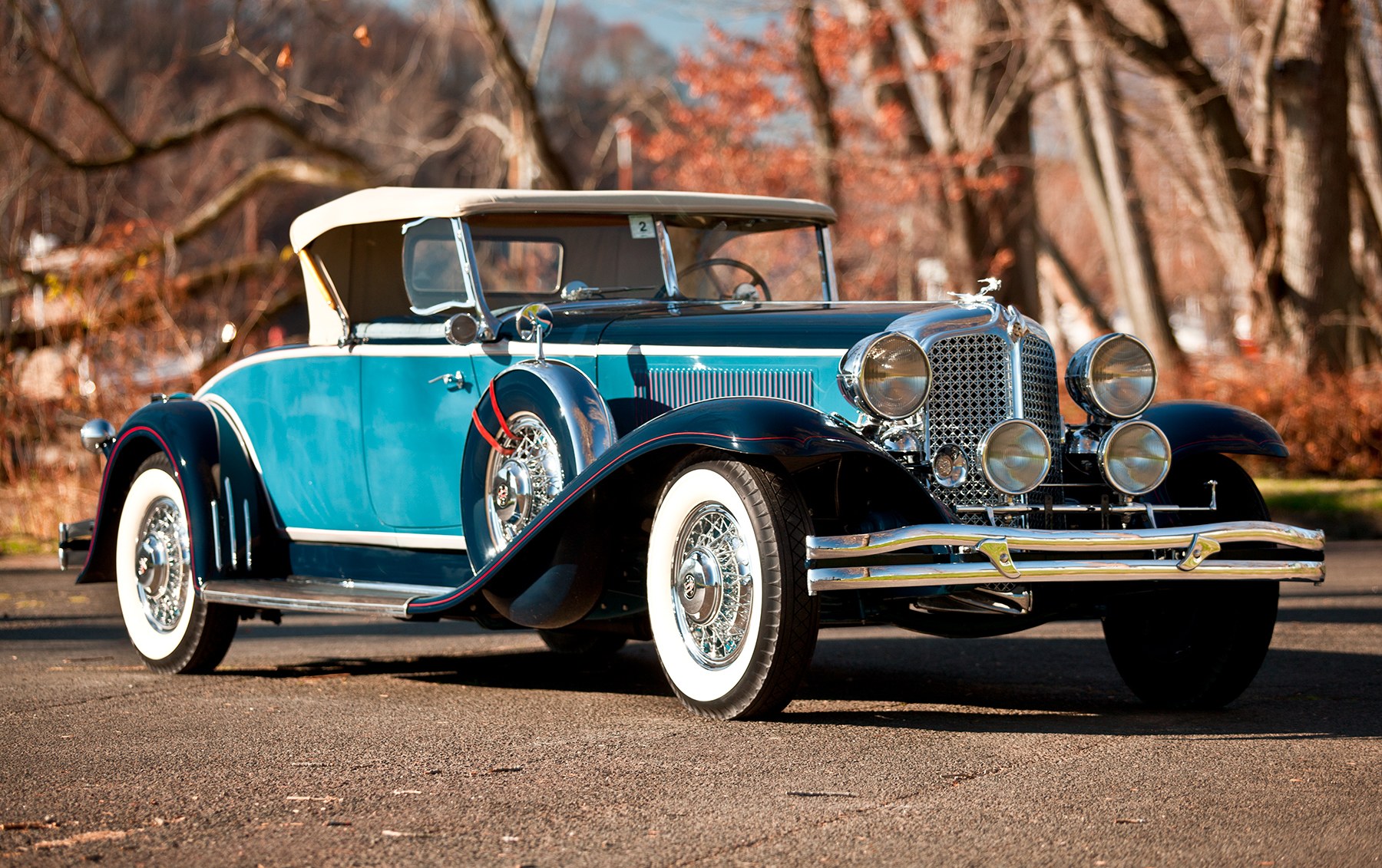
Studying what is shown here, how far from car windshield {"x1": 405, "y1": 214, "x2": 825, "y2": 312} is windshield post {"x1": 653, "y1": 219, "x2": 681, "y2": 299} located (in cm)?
1

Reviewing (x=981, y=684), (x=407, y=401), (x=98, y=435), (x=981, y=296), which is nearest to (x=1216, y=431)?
(x=981, y=296)

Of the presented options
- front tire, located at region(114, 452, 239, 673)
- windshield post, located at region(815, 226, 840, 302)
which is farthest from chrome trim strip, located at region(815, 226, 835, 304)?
front tire, located at region(114, 452, 239, 673)

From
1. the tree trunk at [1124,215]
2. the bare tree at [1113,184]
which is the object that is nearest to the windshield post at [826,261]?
the bare tree at [1113,184]

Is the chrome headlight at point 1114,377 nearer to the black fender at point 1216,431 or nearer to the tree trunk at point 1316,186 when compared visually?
the black fender at point 1216,431

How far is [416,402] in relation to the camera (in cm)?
637

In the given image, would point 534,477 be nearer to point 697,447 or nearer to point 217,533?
point 697,447

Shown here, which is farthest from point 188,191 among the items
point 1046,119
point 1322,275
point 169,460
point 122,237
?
point 169,460

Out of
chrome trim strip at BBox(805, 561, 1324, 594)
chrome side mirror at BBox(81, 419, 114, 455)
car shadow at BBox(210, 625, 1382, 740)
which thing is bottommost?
car shadow at BBox(210, 625, 1382, 740)

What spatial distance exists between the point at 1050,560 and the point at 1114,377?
3.62ft

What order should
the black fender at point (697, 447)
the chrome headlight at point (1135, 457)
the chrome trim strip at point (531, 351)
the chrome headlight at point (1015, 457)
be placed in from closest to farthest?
the black fender at point (697, 447) → the chrome headlight at point (1015, 457) → the chrome headlight at point (1135, 457) → the chrome trim strip at point (531, 351)

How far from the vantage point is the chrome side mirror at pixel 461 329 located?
6.01 meters

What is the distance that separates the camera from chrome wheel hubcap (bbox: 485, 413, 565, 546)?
575cm

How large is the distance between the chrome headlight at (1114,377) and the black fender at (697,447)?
96cm

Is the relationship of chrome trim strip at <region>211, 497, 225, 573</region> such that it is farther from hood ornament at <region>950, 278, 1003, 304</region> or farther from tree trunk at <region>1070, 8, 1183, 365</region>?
tree trunk at <region>1070, 8, 1183, 365</region>
